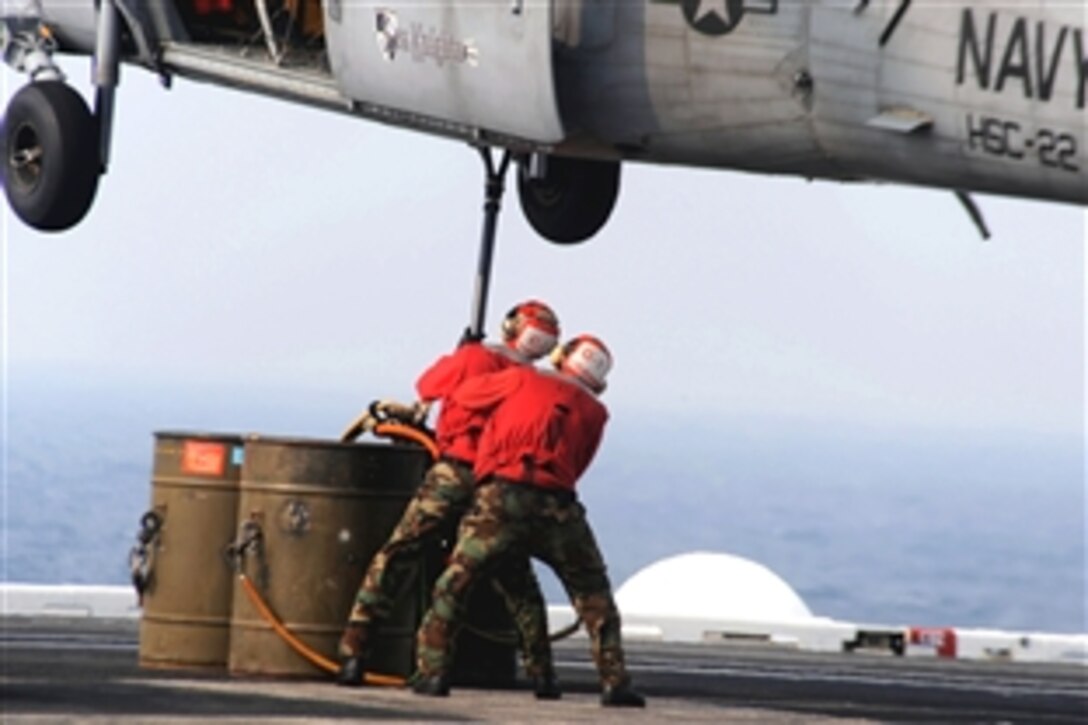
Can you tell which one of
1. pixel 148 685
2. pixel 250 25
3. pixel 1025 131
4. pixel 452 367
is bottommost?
pixel 148 685

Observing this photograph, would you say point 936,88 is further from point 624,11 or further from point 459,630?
point 459,630

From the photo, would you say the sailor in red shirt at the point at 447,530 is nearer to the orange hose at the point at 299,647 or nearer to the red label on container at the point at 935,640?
the orange hose at the point at 299,647

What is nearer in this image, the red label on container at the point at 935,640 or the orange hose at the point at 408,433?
the orange hose at the point at 408,433

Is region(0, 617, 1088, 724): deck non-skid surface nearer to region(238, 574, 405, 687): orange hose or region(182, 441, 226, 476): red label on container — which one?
region(238, 574, 405, 687): orange hose

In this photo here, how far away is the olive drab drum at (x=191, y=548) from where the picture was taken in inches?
736

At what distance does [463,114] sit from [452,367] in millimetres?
3021

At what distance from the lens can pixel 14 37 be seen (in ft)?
83.3

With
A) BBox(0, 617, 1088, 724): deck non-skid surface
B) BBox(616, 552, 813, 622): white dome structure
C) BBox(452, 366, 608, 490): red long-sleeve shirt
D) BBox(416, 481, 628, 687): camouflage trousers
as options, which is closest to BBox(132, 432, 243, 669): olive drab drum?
BBox(0, 617, 1088, 724): deck non-skid surface

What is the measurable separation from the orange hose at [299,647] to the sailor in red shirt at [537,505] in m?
0.53

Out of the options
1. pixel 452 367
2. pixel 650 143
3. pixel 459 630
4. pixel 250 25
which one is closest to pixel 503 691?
pixel 459 630

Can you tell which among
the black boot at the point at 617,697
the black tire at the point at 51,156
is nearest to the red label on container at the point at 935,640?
the black tire at the point at 51,156

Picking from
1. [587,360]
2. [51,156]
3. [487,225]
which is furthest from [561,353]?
[51,156]

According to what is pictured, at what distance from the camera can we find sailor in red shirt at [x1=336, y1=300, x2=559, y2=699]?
18.1 meters

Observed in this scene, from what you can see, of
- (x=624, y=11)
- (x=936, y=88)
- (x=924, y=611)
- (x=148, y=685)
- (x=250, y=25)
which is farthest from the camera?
(x=924, y=611)
